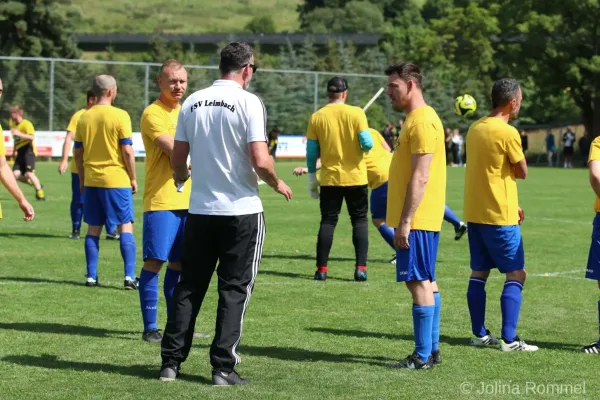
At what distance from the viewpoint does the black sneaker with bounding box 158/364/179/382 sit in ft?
22.0

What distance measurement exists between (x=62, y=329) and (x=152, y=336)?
897 millimetres

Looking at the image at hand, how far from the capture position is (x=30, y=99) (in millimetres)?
38000

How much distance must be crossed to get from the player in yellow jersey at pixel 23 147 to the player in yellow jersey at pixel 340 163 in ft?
36.0

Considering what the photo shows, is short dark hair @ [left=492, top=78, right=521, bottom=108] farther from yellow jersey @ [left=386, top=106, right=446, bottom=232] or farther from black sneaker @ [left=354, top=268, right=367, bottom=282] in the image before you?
black sneaker @ [left=354, top=268, right=367, bottom=282]

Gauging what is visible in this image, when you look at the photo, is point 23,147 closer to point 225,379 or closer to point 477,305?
point 477,305

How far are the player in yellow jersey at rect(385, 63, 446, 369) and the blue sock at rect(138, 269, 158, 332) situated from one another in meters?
2.03

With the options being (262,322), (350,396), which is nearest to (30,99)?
(262,322)

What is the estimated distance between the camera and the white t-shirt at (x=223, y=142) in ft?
21.3

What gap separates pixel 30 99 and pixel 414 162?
32.9m

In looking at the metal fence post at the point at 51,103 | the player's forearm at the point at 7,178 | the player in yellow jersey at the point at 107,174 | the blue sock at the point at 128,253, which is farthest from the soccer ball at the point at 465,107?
the metal fence post at the point at 51,103

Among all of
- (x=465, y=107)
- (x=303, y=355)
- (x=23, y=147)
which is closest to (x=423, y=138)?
(x=303, y=355)

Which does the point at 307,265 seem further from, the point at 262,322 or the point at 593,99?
the point at 593,99

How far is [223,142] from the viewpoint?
21.5 feet

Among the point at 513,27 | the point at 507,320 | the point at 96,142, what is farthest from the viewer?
the point at 513,27
